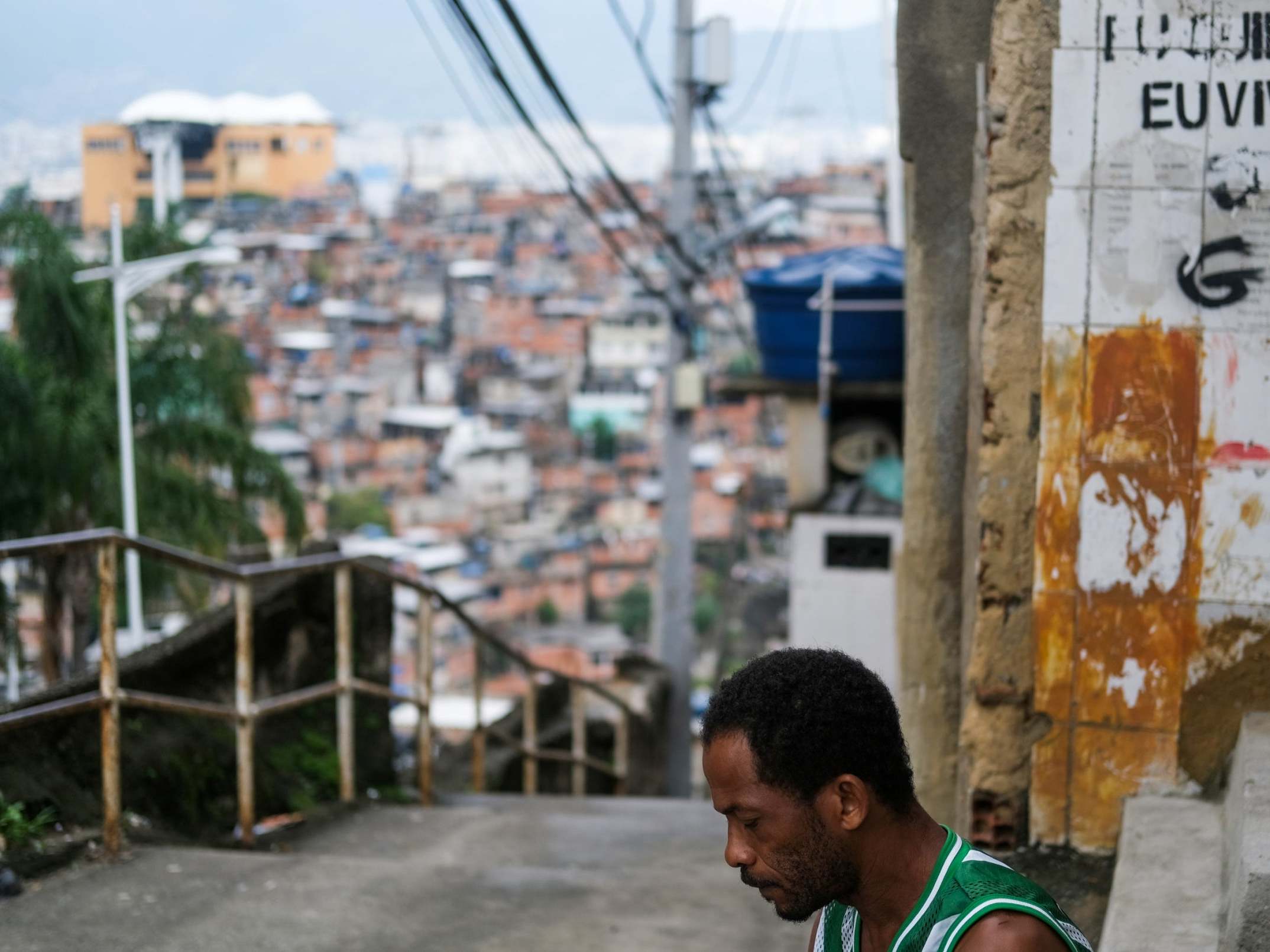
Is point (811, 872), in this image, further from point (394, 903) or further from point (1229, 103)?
point (394, 903)

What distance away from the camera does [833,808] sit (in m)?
1.84

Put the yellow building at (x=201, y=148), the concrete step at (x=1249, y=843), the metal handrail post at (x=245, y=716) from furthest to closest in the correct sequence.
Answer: the yellow building at (x=201, y=148)
the metal handrail post at (x=245, y=716)
the concrete step at (x=1249, y=843)

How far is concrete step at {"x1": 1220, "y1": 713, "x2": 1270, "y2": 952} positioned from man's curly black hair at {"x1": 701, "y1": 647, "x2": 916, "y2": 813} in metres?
1.38

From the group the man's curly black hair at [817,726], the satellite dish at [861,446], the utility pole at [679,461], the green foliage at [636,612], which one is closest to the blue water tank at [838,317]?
the satellite dish at [861,446]

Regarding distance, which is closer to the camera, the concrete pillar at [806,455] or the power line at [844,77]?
the concrete pillar at [806,455]

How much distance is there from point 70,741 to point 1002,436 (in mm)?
3193

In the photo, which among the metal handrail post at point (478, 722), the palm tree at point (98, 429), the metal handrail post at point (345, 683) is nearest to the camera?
the metal handrail post at point (345, 683)

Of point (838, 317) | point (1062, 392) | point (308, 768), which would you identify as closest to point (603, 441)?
point (838, 317)

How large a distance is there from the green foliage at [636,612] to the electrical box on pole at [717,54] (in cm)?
3748

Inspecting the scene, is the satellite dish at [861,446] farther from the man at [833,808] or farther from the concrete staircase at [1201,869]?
the man at [833,808]

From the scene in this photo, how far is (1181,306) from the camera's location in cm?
365

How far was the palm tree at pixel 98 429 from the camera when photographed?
668 inches

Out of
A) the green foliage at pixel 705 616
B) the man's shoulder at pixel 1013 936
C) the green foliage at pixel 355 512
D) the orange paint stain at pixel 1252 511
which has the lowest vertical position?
the green foliage at pixel 705 616

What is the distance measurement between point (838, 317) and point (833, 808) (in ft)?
27.7
